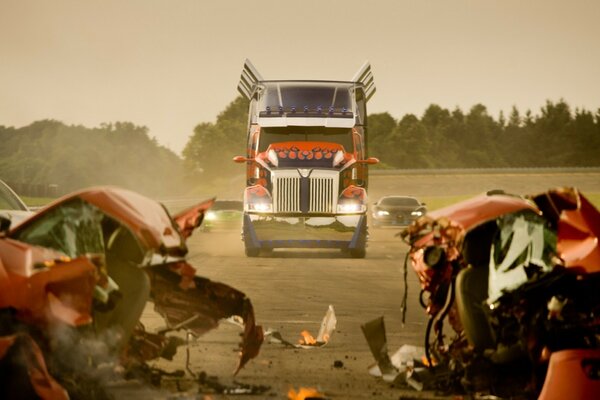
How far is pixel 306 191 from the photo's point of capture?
81.4 feet

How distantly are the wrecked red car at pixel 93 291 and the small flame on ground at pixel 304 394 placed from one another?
0.45 metres

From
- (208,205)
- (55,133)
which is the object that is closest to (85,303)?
(208,205)

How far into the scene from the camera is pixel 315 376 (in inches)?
309

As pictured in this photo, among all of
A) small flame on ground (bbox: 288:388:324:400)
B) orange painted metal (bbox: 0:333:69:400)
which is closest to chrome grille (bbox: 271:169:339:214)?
small flame on ground (bbox: 288:388:324:400)

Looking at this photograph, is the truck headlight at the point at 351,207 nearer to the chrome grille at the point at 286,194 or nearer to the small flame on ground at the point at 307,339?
the chrome grille at the point at 286,194

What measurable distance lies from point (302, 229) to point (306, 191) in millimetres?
905

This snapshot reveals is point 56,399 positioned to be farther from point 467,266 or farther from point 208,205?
point 467,266

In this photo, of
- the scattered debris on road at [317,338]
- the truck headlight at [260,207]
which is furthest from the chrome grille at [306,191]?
the scattered debris on road at [317,338]

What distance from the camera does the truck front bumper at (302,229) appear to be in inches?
969

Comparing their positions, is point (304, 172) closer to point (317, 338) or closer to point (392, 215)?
point (317, 338)

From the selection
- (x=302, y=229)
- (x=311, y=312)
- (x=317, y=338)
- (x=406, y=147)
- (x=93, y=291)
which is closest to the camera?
(x=93, y=291)

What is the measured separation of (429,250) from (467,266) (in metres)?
0.25

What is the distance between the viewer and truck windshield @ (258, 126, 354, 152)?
24.9 metres

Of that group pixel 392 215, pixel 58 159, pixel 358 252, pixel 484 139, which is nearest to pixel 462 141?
pixel 484 139
